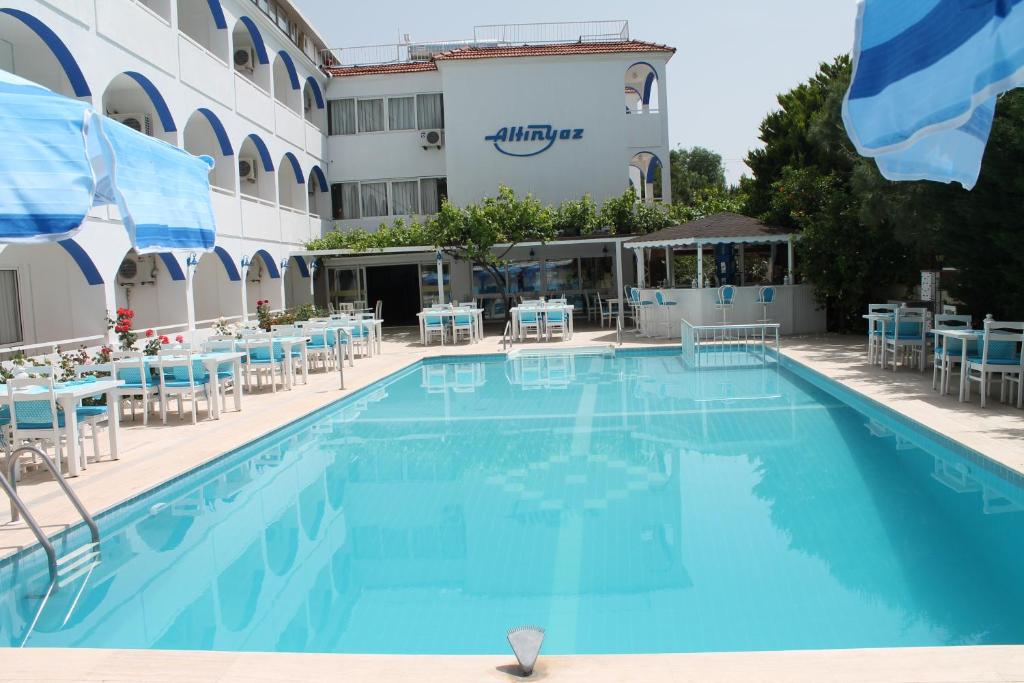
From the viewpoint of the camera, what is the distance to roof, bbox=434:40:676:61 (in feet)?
85.9

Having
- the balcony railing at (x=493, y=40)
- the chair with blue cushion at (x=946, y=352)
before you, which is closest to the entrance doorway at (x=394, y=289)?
the balcony railing at (x=493, y=40)

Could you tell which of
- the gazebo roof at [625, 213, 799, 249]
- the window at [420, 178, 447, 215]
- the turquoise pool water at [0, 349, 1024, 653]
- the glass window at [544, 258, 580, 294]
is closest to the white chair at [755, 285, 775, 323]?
the gazebo roof at [625, 213, 799, 249]

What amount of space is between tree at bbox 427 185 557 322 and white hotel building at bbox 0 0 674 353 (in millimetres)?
3926

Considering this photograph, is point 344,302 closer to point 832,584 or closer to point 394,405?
point 394,405

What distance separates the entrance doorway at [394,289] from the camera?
94.9ft

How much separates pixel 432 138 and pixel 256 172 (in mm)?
6262

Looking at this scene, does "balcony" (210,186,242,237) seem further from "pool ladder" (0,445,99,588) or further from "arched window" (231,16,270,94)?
"pool ladder" (0,445,99,588)

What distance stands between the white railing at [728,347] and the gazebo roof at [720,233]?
213 cm

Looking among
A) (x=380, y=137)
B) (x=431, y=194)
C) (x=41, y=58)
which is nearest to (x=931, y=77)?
(x=41, y=58)

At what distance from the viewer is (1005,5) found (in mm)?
2543

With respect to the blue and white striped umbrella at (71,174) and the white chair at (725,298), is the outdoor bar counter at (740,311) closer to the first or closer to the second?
the white chair at (725,298)

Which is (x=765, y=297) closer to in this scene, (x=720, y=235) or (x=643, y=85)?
(x=720, y=235)

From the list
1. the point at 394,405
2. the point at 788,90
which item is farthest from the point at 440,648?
the point at 788,90

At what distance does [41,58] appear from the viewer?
13.9 metres
